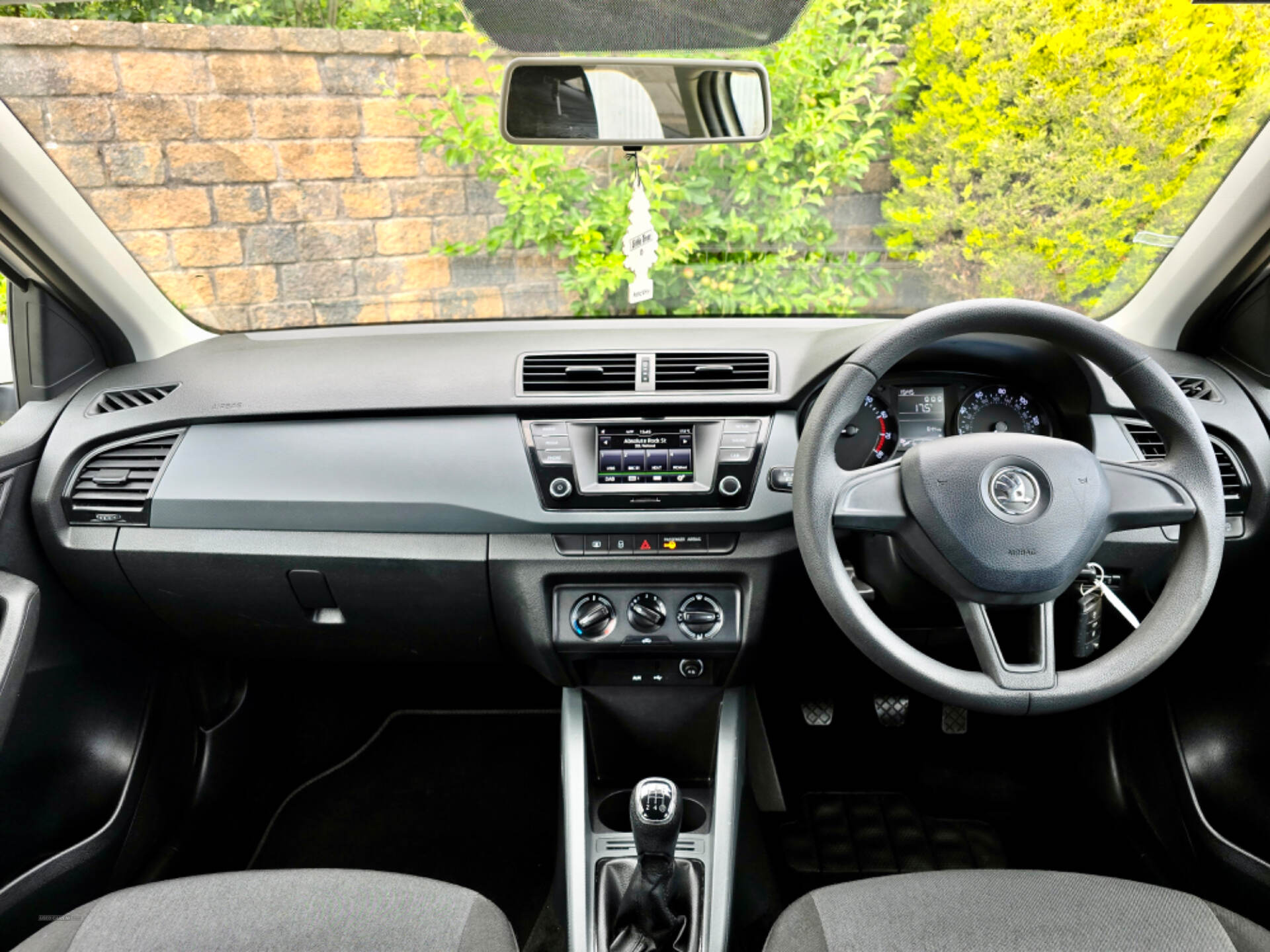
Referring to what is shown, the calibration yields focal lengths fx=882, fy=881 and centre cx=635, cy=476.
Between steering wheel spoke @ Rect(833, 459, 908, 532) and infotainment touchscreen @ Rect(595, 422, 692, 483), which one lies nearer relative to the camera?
steering wheel spoke @ Rect(833, 459, 908, 532)

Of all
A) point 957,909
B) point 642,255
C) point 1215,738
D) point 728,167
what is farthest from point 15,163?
point 1215,738

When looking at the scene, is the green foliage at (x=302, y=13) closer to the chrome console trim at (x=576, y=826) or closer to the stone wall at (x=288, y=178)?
the stone wall at (x=288, y=178)

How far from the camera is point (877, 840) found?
7.39 ft

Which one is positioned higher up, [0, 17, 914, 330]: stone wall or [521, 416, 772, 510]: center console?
[0, 17, 914, 330]: stone wall

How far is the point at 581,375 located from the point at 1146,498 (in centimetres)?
100

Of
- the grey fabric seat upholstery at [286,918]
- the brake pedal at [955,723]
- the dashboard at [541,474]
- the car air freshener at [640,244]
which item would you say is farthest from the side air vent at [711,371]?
the brake pedal at [955,723]

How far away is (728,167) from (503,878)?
185 centimetres

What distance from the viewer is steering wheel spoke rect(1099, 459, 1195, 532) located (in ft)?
4.43

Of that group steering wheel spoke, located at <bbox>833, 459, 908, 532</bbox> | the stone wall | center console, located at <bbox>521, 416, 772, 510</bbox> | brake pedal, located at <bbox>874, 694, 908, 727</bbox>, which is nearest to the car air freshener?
the stone wall

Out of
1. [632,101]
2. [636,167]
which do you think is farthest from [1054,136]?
[632,101]

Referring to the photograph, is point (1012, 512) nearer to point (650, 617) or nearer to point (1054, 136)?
point (650, 617)

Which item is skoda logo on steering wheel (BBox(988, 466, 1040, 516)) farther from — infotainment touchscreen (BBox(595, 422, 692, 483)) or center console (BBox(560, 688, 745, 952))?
center console (BBox(560, 688, 745, 952))

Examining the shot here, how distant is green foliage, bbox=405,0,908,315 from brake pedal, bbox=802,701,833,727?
3.34 feet

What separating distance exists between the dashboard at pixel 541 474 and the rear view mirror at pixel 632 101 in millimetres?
399
